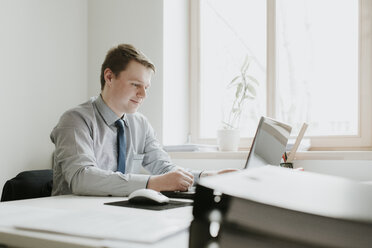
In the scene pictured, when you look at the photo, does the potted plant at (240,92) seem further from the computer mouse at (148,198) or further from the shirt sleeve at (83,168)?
the computer mouse at (148,198)

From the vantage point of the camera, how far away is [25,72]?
2412 mm

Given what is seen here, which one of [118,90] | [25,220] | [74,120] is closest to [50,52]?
[118,90]

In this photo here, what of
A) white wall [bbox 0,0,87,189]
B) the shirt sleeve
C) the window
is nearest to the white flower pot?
the window

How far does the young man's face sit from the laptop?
1.84 feet

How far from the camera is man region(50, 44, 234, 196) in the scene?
4.42 feet

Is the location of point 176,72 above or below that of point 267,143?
above

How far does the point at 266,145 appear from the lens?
150 centimetres

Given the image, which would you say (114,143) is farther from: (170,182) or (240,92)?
(240,92)

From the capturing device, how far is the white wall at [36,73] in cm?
229

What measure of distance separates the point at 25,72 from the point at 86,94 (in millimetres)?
572

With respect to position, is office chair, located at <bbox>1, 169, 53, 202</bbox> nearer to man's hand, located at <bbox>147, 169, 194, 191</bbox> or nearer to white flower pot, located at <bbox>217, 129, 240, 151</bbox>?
man's hand, located at <bbox>147, 169, 194, 191</bbox>

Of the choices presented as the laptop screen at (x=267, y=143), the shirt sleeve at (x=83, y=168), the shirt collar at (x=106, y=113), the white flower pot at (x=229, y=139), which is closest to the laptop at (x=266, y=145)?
the laptop screen at (x=267, y=143)

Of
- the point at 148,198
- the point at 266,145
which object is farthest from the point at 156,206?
the point at 266,145

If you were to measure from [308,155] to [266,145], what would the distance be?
0.70 m
